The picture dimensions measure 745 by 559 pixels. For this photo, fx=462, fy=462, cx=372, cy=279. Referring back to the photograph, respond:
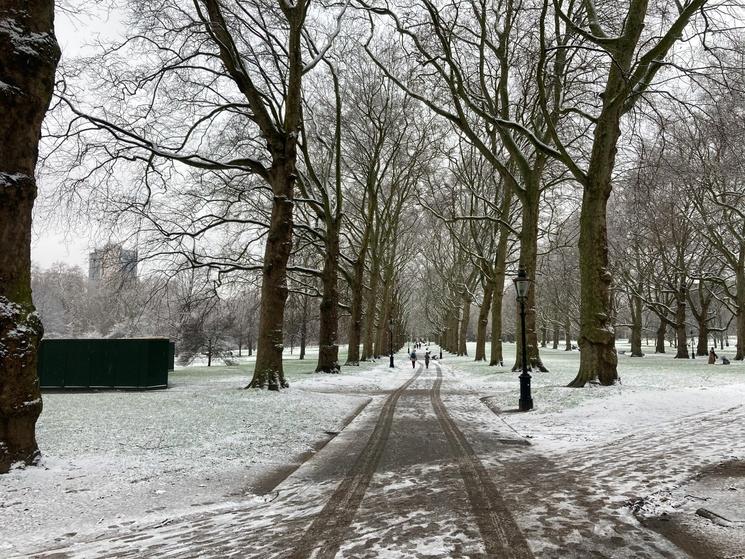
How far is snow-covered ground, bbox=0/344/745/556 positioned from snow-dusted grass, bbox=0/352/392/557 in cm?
2

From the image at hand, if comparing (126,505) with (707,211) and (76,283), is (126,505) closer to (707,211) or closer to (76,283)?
(707,211)

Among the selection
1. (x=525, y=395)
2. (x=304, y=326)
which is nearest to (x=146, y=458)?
(x=525, y=395)

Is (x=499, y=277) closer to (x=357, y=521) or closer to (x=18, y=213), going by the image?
(x=357, y=521)

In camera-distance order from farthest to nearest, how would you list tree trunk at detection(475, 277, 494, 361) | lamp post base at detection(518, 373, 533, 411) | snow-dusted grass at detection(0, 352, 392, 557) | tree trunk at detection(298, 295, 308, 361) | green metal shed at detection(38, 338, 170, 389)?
1. tree trunk at detection(298, 295, 308, 361)
2. tree trunk at detection(475, 277, 494, 361)
3. green metal shed at detection(38, 338, 170, 389)
4. lamp post base at detection(518, 373, 533, 411)
5. snow-dusted grass at detection(0, 352, 392, 557)

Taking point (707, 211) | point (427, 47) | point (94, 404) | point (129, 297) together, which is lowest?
point (94, 404)

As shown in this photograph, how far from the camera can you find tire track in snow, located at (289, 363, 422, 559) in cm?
368

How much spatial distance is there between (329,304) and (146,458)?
581 inches

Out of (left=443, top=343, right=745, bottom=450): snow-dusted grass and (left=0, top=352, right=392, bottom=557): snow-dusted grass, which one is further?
(left=443, top=343, right=745, bottom=450): snow-dusted grass

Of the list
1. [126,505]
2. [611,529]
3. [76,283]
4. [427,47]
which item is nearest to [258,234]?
[427,47]

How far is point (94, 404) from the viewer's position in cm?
1152

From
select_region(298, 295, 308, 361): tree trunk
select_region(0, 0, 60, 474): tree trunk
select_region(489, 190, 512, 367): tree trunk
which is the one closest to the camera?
select_region(0, 0, 60, 474): tree trunk

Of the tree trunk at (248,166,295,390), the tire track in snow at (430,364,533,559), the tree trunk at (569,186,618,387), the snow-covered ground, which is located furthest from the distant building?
the tree trunk at (569,186,618,387)

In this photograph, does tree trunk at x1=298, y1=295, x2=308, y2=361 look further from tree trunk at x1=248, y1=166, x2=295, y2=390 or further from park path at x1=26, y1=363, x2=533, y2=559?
park path at x1=26, y1=363, x2=533, y2=559

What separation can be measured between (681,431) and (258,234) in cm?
1794
